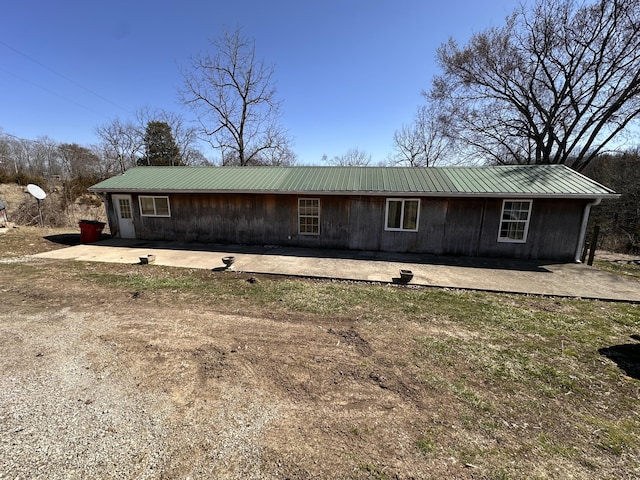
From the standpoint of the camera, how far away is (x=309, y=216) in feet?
34.5

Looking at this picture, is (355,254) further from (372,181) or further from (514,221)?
(514,221)

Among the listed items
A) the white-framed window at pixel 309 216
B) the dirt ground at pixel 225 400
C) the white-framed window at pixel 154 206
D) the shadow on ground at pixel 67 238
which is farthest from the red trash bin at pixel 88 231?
the white-framed window at pixel 309 216

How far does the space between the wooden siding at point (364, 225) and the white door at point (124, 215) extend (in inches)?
14.1

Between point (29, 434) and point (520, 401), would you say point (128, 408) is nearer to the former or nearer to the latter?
point (29, 434)

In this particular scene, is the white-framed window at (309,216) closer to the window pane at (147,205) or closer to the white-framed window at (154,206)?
the white-framed window at (154,206)

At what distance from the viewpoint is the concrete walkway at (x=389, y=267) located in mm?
6867

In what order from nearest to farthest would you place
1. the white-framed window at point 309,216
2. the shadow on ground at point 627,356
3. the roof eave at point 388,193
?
the shadow on ground at point 627,356 → the roof eave at point 388,193 → the white-framed window at point 309,216

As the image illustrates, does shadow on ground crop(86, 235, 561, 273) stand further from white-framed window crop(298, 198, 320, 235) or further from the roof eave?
the roof eave

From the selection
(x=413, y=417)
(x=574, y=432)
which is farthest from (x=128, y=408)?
(x=574, y=432)

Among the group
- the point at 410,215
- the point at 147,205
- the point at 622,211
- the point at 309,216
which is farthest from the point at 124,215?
the point at 622,211

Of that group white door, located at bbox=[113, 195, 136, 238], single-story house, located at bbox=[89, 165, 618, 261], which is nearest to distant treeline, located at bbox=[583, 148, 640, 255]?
single-story house, located at bbox=[89, 165, 618, 261]

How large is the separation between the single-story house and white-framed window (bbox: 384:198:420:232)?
0.03 metres

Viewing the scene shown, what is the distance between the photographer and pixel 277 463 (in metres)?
2.24

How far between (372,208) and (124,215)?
1087cm
